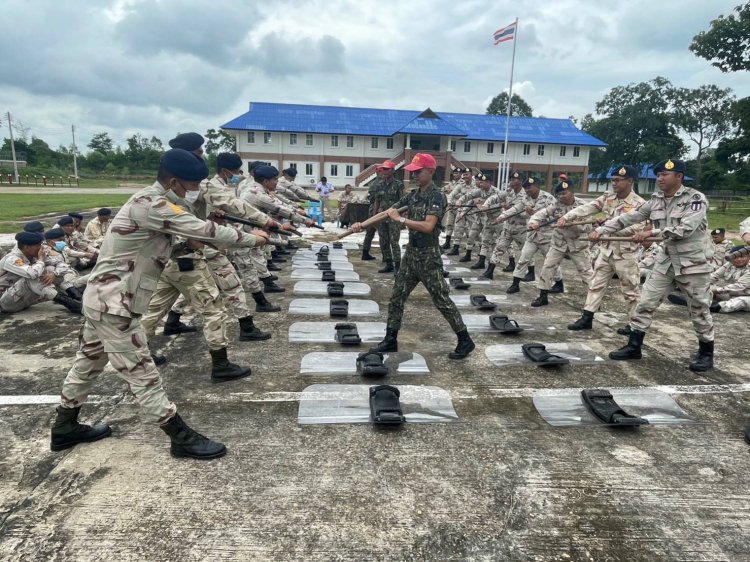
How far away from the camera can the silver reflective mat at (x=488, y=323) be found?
5.68 meters

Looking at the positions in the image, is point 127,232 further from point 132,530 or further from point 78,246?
point 78,246

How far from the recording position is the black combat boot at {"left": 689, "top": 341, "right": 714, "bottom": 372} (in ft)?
14.7

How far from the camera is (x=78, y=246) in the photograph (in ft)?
28.7

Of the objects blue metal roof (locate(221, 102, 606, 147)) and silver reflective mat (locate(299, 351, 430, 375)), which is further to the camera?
blue metal roof (locate(221, 102, 606, 147))

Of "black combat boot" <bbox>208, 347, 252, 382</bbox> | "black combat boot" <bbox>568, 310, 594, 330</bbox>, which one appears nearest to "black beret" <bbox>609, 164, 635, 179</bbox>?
"black combat boot" <bbox>568, 310, 594, 330</bbox>

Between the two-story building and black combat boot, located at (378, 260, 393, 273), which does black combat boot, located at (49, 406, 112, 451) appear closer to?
black combat boot, located at (378, 260, 393, 273)

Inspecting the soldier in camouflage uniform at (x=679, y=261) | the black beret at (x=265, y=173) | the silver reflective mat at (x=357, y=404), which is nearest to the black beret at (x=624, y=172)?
the soldier in camouflage uniform at (x=679, y=261)

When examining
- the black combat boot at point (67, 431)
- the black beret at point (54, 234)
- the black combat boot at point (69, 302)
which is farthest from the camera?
the black beret at point (54, 234)

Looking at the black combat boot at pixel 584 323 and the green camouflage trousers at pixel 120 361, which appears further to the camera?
the black combat boot at pixel 584 323

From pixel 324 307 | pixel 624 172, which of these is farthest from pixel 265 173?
pixel 624 172

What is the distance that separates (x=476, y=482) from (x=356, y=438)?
846 millimetres

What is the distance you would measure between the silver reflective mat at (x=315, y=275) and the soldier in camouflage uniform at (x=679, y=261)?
4.77 metres

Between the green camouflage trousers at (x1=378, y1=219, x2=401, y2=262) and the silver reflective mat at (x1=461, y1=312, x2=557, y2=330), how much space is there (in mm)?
2704

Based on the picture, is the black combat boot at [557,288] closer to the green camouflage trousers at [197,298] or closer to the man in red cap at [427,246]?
the man in red cap at [427,246]
